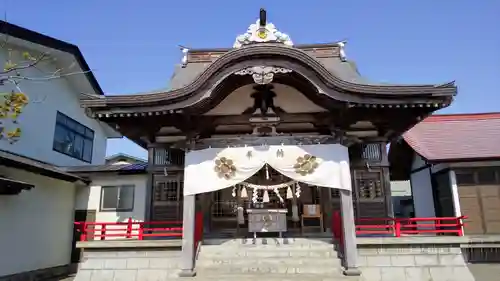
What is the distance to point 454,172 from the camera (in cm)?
1385

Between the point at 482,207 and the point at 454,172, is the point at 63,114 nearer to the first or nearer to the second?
the point at 454,172

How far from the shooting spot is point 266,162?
31.4 feet

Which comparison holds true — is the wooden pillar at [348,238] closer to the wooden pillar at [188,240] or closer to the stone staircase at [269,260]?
the stone staircase at [269,260]

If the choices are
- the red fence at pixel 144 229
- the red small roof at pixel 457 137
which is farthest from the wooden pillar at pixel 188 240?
the red small roof at pixel 457 137

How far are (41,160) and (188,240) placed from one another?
9.45 metres

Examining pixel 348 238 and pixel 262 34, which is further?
pixel 262 34

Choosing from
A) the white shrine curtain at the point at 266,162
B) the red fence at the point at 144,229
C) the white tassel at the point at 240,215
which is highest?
the white shrine curtain at the point at 266,162

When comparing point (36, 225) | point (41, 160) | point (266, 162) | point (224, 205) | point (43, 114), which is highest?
point (43, 114)

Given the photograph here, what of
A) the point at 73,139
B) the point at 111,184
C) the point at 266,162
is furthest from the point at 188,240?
the point at 73,139

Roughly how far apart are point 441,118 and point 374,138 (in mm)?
7880

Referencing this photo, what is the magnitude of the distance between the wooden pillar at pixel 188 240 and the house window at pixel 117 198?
511cm

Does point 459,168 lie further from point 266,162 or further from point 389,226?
point 266,162

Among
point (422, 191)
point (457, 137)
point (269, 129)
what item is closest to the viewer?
point (269, 129)

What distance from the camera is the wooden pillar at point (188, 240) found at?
902 centimetres
